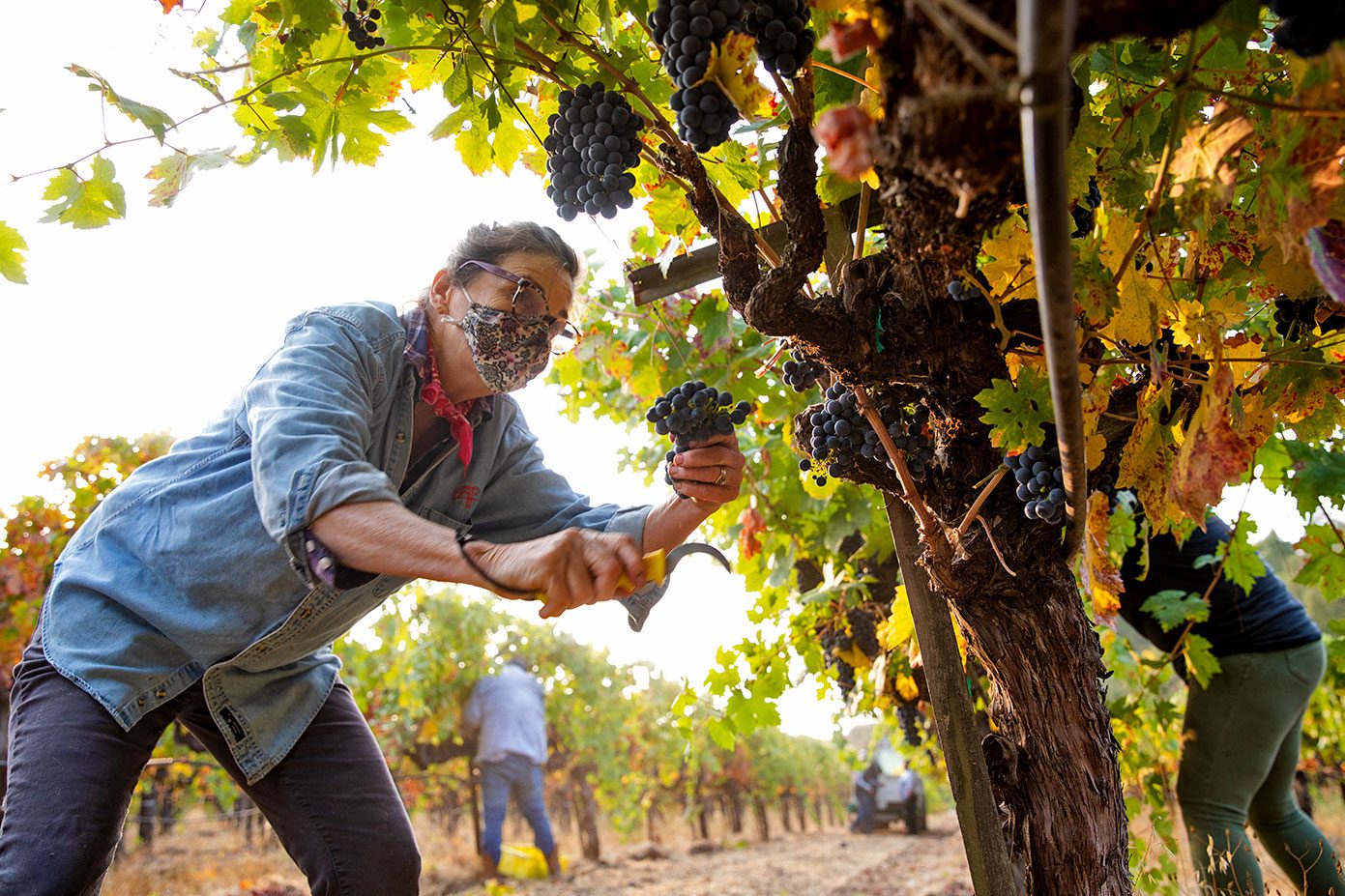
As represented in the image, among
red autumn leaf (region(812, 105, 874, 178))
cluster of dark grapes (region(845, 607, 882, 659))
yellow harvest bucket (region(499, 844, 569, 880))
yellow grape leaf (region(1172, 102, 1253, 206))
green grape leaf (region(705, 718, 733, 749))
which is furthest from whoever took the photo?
yellow harvest bucket (region(499, 844, 569, 880))

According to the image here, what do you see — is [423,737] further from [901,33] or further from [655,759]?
[901,33]

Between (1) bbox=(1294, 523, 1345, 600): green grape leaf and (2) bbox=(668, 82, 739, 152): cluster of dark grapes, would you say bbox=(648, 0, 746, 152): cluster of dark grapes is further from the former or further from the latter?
(1) bbox=(1294, 523, 1345, 600): green grape leaf

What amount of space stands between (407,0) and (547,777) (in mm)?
16392

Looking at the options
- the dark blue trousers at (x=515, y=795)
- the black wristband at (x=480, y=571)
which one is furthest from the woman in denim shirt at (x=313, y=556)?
the dark blue trousers at (x=515, y=795)

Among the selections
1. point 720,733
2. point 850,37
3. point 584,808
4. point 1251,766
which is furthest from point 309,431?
point 584,808

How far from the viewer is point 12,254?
1.84 meters

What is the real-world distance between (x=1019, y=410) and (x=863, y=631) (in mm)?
2713

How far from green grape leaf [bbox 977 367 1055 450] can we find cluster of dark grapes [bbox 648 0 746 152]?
0.60 m

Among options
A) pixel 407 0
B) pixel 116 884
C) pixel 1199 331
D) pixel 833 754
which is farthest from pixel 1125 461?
pixel 833 754

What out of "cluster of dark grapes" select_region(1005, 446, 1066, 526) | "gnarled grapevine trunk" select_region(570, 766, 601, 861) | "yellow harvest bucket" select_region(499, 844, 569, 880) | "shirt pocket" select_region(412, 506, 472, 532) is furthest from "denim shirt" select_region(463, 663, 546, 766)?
"cluster of dark grapes" select_region(1005, 446, 1066, 526)

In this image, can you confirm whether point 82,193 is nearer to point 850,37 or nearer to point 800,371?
point 800,371

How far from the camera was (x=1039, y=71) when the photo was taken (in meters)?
0.59

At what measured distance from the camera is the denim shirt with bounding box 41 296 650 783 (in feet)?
5.54

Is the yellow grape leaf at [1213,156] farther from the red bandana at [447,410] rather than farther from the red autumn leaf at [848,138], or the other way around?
the red bandana at [447,410]
